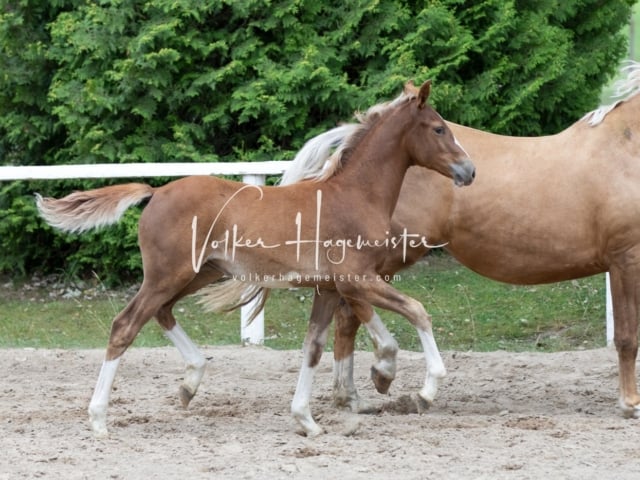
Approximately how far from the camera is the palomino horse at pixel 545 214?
5.86 metres

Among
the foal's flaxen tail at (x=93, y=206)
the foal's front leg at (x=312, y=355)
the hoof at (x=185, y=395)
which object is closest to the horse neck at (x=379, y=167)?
the foal's front leg at (x=312, y=355)

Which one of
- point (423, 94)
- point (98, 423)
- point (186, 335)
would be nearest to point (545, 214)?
point (423, 94)

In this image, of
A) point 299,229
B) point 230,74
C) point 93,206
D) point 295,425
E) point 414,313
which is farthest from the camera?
point 230,74

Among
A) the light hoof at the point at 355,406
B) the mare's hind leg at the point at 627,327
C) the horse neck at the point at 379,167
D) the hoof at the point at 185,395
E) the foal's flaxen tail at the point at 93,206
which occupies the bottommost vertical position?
the light hoof at the point at 355,406

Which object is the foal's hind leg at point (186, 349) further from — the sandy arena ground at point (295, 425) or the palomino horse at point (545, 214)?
the palomino horse at point (545, 214)

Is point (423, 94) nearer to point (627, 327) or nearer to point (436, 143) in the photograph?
point (436, 143)

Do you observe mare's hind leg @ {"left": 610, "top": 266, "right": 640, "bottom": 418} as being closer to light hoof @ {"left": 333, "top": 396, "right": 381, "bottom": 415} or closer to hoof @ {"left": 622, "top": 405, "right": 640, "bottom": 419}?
hoof @ {"left": 622, "top": 405, "right": 640, "bottom": 419}

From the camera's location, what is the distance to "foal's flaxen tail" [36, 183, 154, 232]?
5344 millimetres

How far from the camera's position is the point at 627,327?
19.4 feet

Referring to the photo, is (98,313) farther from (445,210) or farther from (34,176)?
(445,210)

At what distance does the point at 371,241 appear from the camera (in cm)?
527

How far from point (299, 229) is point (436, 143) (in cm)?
84

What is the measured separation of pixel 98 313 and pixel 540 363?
4.10 metres

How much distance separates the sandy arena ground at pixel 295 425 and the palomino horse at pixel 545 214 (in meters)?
0.56
